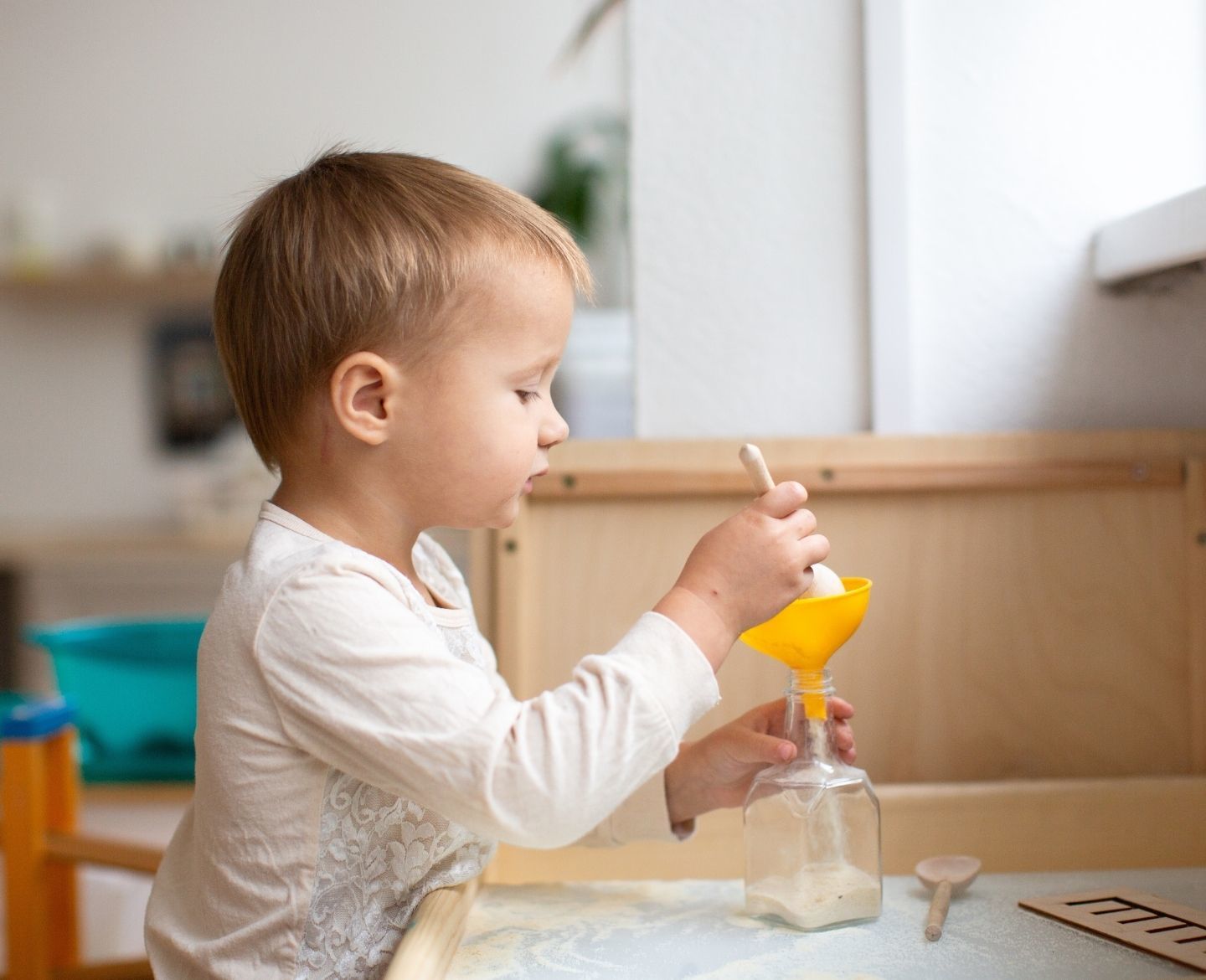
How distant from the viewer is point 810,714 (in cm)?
65

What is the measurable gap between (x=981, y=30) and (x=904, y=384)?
1.00ft

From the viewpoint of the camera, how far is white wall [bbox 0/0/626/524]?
10.7ft

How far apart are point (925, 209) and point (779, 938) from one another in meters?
0.61

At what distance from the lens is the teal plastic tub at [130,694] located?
1.62 meters

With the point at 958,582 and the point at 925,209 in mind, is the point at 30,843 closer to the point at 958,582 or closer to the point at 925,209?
the point at 958,582

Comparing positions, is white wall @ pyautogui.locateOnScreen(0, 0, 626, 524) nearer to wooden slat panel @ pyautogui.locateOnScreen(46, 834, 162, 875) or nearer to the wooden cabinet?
wooden slat panel @ pyautogui.locateOnScreen(46, 834, 162, 875)

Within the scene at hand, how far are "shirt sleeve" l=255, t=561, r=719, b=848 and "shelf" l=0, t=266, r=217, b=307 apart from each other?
278 cm

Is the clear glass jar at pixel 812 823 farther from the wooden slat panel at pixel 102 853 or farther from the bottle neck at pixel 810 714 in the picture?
the wooden slat panel at pixel 102 853

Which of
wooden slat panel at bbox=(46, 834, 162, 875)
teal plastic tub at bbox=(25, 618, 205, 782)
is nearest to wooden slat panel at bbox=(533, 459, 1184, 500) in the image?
wooden slat panel at bbox=(46, 834, 162, 875)

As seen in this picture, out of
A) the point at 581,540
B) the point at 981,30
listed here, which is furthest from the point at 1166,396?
the point at 581,540

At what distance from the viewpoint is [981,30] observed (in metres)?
0.97

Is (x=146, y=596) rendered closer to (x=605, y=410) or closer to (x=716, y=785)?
(x=605, y=410)

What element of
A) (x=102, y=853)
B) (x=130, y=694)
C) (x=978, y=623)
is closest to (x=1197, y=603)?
(x=978, y=623)

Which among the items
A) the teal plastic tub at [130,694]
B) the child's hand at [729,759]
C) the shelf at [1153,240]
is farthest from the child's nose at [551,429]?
the teal plastic tub at [130,694]
